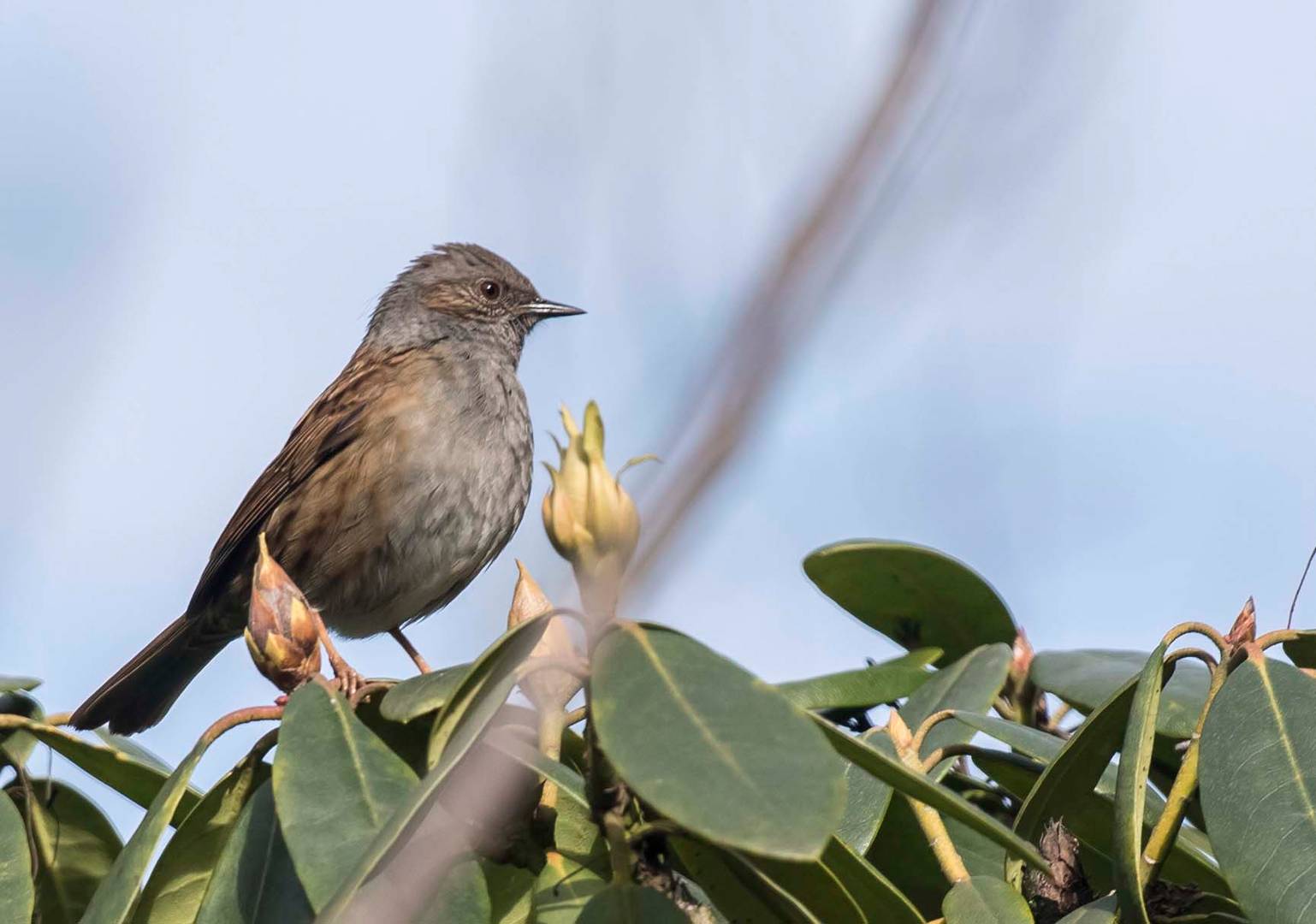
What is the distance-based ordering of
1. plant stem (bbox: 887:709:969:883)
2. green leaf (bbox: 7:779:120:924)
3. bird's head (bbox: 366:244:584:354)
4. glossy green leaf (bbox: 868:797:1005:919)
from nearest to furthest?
plant stem (bbox: 887:709:969:883) → glossy green leaf (bbox: 868:797:1005:919) → green leaf (bbox: 7:779:120:924) → bird's head (bbox: 366:244:584:354)

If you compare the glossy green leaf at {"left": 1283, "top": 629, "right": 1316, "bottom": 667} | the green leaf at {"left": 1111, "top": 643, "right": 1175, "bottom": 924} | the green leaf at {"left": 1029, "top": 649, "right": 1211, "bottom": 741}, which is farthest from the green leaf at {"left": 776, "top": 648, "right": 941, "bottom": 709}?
the green leaf at {"left": 1111, "top": 643, "right": 1175, "bottom": 924}

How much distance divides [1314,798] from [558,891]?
1.00m

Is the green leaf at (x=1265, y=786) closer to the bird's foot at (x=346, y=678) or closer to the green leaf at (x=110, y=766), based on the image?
the bird's foot at (x=346, y=678)

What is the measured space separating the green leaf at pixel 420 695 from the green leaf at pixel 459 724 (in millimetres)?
130

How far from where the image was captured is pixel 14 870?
251cm

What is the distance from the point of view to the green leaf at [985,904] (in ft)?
6.64

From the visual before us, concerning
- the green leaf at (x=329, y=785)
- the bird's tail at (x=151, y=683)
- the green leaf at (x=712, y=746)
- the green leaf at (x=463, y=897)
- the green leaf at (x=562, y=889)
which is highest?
the green leaf at (x=712, y=746)

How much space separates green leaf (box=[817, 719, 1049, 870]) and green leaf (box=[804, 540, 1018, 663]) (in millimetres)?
1630

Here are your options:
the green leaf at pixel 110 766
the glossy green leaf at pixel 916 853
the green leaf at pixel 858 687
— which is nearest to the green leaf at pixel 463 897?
the glossy green leaf at pixel 916 853

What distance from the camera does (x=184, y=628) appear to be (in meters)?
6.30

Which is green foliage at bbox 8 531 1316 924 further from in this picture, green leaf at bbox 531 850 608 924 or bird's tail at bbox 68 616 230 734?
bird's tail at bbox 68 616 230 734

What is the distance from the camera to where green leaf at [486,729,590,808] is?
76.0 inches

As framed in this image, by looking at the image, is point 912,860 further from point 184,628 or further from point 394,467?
point 184,628

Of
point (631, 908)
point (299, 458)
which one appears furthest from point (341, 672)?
point (299, 458)
